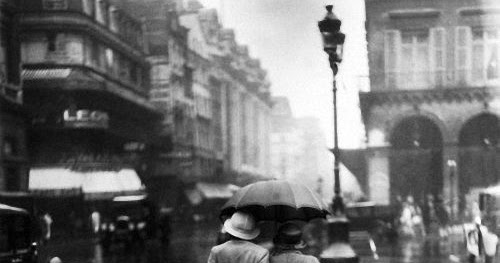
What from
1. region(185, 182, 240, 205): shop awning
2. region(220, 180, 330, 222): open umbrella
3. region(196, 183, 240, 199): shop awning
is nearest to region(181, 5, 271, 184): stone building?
region(196, 183, 240, 199): shop awning

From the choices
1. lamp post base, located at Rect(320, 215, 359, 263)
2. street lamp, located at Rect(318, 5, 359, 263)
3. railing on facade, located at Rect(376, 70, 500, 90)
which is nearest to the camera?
lamp post base, located at Rect(320, 215, 359, 263)

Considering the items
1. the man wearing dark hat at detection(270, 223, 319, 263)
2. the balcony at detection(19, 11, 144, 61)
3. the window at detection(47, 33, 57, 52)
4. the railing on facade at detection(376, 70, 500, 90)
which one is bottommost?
the man wearing dark hat at detection(270, 223, 319, 263)

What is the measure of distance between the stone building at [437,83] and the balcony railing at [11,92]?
551 inches

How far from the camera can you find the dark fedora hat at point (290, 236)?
562 centimetres

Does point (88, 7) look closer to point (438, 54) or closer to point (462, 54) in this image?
point (438, 54)

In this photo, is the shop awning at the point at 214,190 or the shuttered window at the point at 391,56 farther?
the shop awning at the point at 214,190

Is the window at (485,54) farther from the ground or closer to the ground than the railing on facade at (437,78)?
farther from the ground

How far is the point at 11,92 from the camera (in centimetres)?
3139

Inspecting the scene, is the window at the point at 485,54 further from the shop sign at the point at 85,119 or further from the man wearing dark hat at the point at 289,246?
the man wearing dark hat at the point at 289,246

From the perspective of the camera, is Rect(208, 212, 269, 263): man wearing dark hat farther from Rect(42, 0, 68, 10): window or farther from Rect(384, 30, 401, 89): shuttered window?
Rect(42, 0, 68, 10): window

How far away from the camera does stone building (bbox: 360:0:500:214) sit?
3300 centimetres

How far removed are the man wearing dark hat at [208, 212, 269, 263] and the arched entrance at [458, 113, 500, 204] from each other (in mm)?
28915

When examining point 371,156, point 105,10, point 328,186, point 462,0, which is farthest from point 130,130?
point 328,186

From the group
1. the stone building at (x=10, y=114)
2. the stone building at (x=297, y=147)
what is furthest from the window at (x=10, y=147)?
the stone building at (x=297, y=147)
